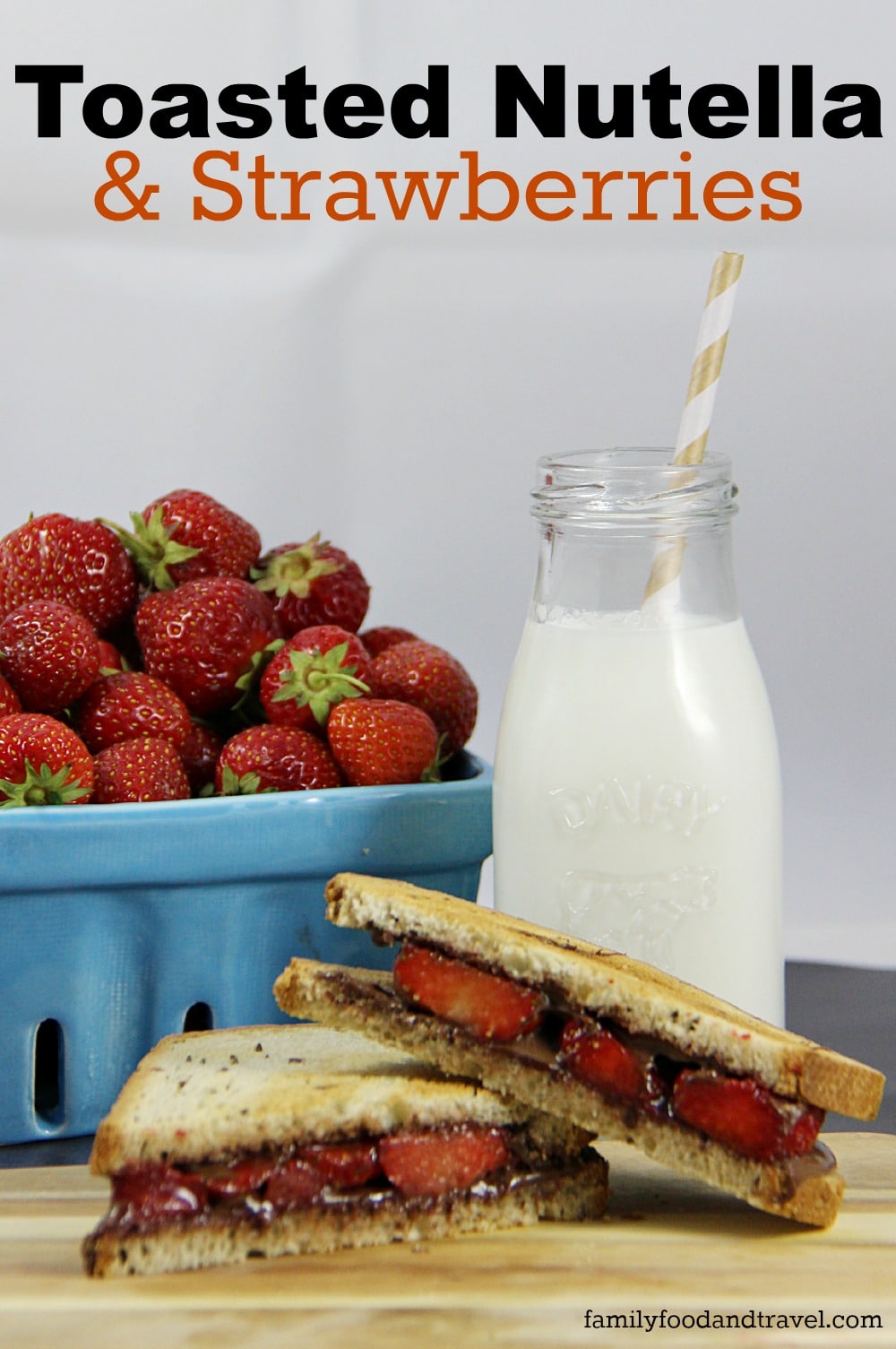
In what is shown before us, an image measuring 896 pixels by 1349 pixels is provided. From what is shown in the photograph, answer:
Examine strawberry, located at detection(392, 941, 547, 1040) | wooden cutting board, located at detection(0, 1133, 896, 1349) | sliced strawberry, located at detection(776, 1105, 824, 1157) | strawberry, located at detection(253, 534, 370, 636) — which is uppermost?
strawberry, located at detection(253, 534, 370, 636)

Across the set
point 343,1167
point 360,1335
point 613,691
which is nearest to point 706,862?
point 613,691

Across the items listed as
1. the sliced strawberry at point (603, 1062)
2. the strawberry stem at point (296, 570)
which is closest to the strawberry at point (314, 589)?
the strawberry stem at point (296, 570)

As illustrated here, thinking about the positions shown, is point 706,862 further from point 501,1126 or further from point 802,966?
point 802,966

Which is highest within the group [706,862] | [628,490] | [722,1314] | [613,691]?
[628,490]

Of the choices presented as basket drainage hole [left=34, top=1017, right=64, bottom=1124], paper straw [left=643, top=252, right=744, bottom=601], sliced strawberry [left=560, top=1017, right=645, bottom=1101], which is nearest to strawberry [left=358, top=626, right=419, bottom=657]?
paper straw [left=643, top=252, right=744, bottom=601]

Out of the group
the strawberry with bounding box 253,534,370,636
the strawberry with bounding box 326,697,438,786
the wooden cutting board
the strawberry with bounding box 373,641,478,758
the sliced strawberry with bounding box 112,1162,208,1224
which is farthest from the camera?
the strawberry with bounding box 253,534,370,636

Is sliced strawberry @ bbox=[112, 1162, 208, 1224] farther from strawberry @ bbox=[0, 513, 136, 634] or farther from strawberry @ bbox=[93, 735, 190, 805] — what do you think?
strawberry @ bbox=[0, 513, 136, 634]

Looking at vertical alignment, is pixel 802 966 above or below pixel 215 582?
below
